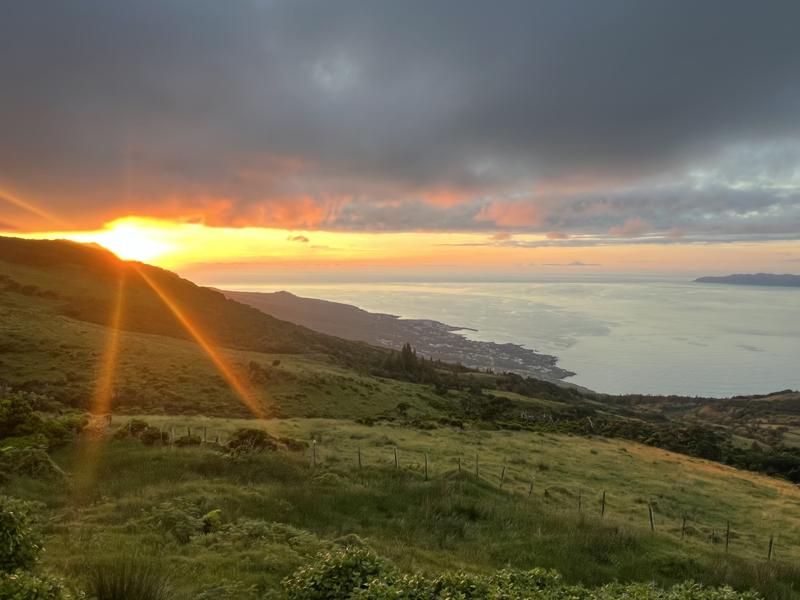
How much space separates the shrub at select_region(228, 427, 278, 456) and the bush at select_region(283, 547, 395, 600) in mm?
15381

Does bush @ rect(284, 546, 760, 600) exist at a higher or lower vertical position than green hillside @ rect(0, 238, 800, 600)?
higher

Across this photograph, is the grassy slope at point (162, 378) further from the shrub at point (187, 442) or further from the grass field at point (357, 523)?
the shrub at point (187, 442)

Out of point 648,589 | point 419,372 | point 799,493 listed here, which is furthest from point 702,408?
point 648,589

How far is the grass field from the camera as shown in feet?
39.4

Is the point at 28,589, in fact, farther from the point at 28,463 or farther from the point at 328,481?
the point at 28,463

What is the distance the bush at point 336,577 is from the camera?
8.22 m

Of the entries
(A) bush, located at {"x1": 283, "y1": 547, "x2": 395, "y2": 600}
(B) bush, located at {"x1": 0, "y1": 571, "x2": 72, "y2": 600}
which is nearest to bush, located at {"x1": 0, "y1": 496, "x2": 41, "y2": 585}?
(B) bush, located at {"x1": 0, "y1": 571, "x2": 72, "y2": 600}

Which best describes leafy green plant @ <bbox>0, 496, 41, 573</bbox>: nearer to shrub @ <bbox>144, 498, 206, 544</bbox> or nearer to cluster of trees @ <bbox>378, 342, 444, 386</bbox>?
shrub @ <bbox>144, 498, 206, 544</bbox>

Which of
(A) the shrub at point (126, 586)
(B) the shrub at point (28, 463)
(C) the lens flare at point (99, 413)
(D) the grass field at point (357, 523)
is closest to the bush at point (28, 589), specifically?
(A) the shrub at point (126, 586)

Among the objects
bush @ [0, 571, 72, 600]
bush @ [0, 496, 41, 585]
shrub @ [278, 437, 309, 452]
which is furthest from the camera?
shrub @ [278, 437, 309, 452]

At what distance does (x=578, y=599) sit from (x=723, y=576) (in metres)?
9.24

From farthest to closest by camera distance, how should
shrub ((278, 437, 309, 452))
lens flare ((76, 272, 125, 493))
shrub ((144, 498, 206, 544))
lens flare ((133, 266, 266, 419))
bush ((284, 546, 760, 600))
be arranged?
lens flare ((133, 266, 266, 419))
shrub ((278, 437, 309, 452))
lens flare ((76, 272, 125, 493))
shrub ((144, 498, 206, 544))
bush ((284, 546, 760, 600))

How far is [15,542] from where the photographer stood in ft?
A: 25.0

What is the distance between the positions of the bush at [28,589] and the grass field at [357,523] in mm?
3232
